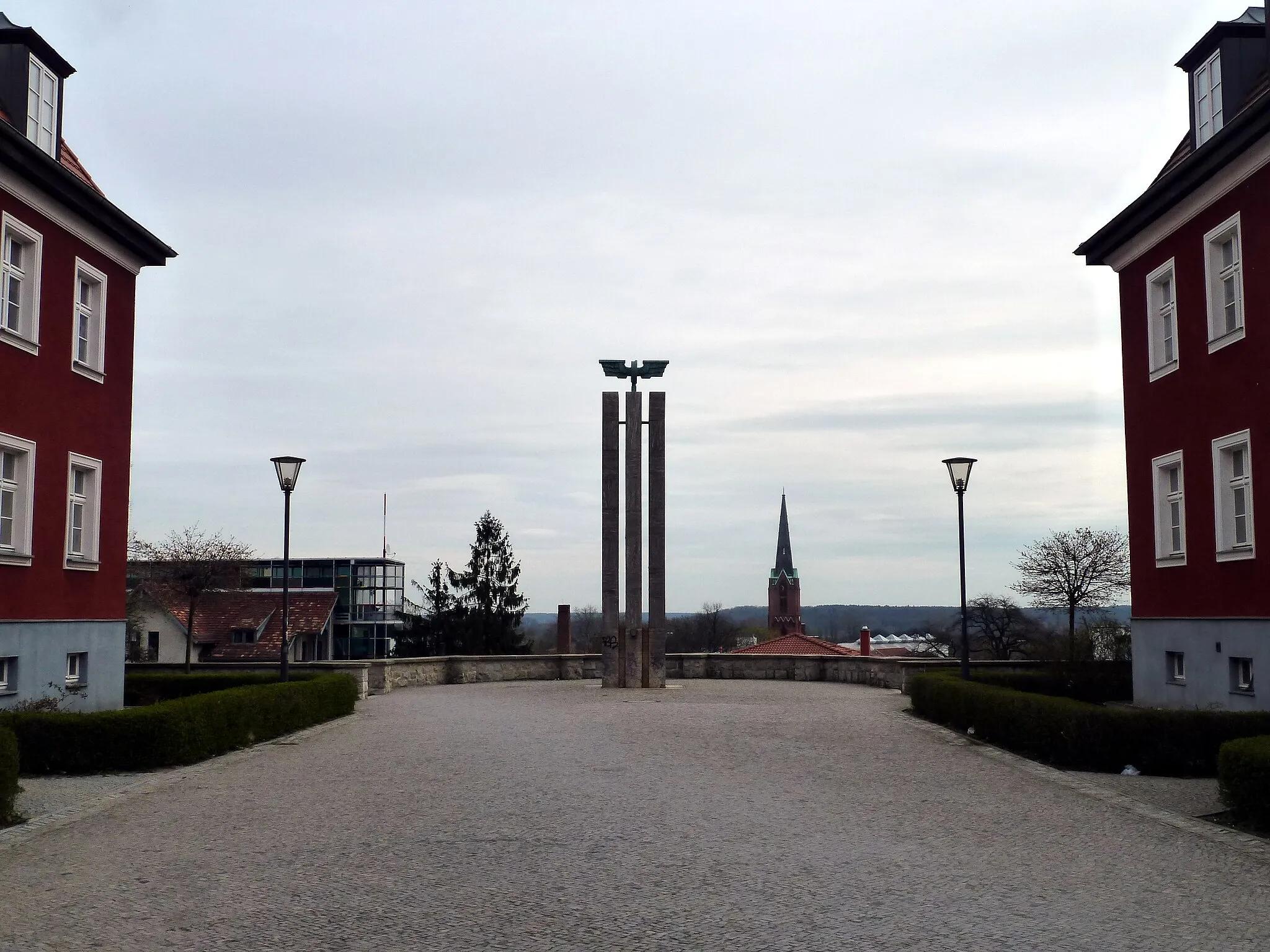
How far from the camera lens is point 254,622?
7575cm

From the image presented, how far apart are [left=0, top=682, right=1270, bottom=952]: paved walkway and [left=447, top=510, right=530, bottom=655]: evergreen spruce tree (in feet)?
138

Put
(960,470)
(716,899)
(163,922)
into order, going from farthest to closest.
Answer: (960,470) < (716,899) < (163,922)

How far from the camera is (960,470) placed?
23.8 metres

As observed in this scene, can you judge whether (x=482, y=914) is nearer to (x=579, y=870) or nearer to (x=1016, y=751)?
(x=579, y=870)

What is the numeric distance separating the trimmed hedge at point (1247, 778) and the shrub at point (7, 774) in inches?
399


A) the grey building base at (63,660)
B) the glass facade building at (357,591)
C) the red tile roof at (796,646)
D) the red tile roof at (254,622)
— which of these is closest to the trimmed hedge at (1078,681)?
the grey building base at (63,660)

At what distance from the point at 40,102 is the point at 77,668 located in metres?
9.03

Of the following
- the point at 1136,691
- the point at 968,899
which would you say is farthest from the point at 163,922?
the point at 1136,691

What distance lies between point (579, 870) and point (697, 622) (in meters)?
98.7

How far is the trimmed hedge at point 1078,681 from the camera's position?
892 inches

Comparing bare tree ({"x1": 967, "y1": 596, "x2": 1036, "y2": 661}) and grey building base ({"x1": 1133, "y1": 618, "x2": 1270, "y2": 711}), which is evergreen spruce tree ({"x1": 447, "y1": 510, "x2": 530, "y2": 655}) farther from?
grey building base ({"x1": 1133, "y1": 618, "x2": 1270, "y2": 711})

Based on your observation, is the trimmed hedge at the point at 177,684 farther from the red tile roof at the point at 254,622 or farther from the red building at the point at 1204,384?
the red tile roof at the point at 254,622

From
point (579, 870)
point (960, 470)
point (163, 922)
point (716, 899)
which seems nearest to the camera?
point (163, 922)

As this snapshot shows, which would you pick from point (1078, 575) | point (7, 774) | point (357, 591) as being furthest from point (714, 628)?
point (7, 774)
